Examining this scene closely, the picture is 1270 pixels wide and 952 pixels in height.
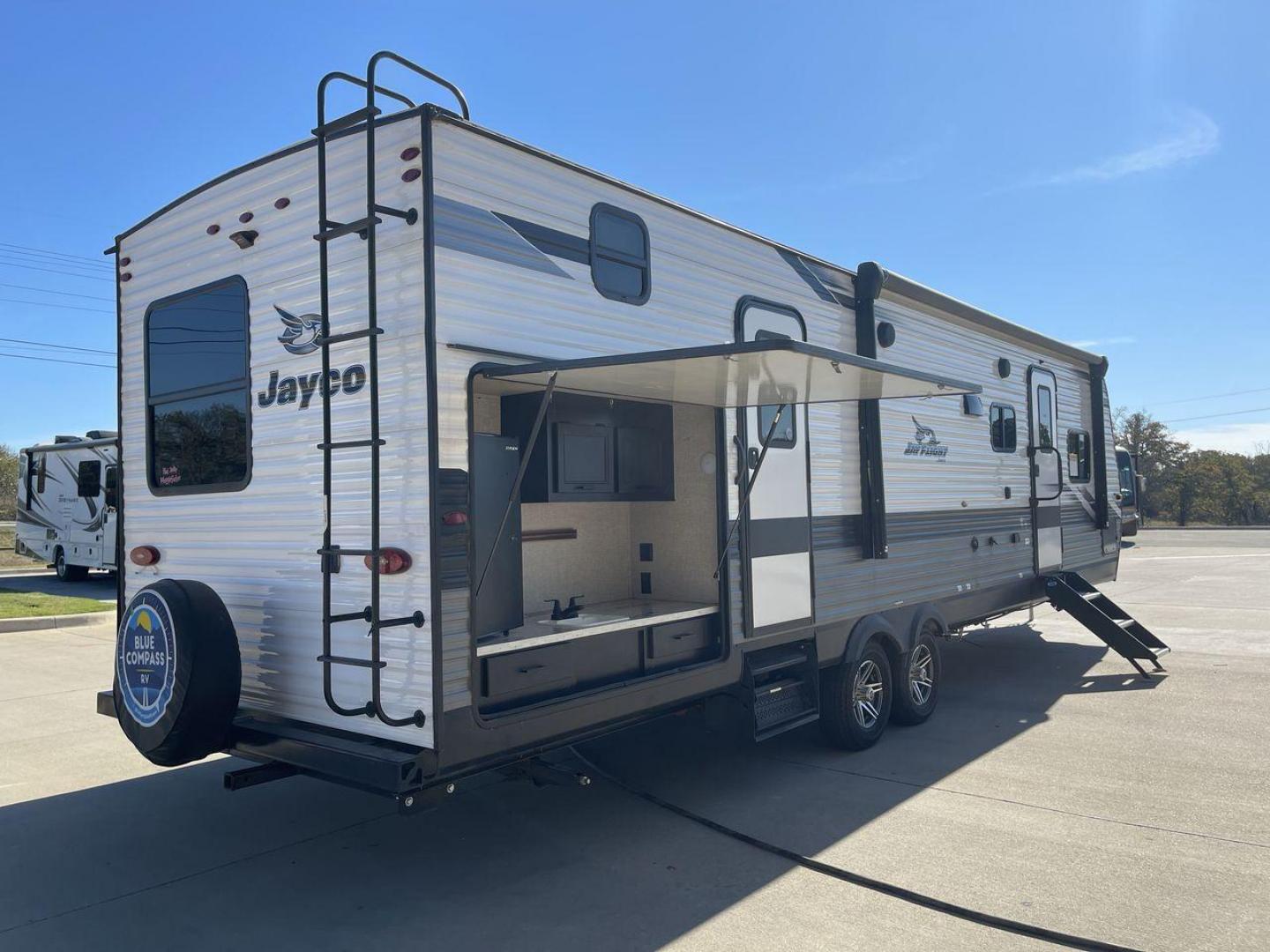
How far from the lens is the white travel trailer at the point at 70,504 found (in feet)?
57.1

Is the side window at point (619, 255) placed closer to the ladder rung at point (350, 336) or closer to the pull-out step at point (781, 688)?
the ladder rung at point (350, 336)

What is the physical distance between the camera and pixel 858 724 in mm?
6211

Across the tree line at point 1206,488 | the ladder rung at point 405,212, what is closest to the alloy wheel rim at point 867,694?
the ladder rung at point 405,212

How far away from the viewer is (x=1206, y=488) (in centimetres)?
4622

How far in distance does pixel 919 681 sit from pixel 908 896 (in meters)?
3.16

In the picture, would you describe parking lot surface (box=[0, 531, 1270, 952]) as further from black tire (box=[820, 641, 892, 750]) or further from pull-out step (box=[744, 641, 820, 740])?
pull-out step (box=[744, 641, 820, 740])

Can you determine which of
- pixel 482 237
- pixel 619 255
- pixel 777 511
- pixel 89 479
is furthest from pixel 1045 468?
pixel 89 479

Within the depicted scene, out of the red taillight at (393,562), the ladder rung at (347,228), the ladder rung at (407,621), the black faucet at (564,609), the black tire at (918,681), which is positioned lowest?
the black tire at (918,681)

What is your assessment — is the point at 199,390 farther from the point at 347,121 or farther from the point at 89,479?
the point at 89,479

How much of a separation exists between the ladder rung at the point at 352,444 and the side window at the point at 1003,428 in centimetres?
603

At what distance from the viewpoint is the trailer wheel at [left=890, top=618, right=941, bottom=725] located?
678 cm

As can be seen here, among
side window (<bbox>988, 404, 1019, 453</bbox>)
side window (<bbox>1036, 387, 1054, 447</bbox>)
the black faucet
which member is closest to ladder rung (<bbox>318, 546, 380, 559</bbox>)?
the black faucet

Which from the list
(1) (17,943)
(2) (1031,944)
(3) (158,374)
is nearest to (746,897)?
(2) (1031,944)

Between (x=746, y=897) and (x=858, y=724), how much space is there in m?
2.40
